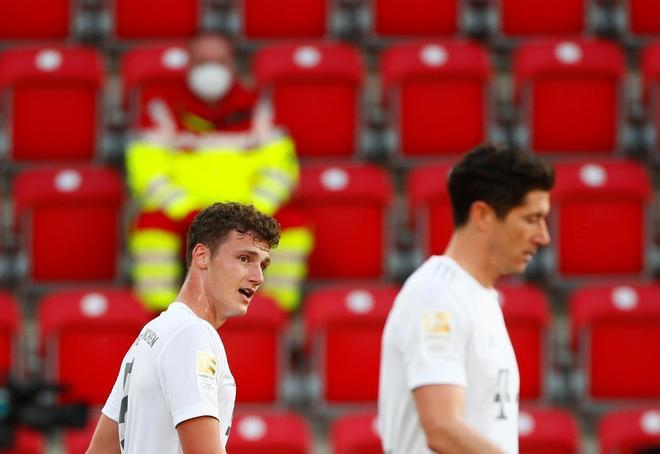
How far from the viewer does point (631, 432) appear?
20.8 ft

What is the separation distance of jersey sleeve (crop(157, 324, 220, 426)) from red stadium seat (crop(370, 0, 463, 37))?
5.45 metres

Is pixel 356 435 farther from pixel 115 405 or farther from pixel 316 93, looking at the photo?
pixel 115 405

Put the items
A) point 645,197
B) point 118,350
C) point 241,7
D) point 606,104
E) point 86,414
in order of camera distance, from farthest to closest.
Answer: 1. point 241,7
2. point 606,104
3. point 645,197
4. point 118,350
5. point 86,414

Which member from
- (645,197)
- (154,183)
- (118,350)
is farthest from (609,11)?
(118,350)


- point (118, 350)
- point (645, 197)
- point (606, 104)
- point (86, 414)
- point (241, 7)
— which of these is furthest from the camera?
point (241, 7)

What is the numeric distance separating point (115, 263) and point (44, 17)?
154 cm

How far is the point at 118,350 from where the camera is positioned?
22.1 feet

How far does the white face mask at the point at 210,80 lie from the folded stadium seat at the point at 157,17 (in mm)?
796

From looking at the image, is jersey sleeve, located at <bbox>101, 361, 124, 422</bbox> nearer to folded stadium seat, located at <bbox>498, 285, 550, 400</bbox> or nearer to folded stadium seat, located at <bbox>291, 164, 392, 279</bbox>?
folded stadium seat, located at <bbox>498, 285, 550, 400</bbox>

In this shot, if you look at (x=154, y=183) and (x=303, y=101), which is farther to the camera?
(x=303, y=101)

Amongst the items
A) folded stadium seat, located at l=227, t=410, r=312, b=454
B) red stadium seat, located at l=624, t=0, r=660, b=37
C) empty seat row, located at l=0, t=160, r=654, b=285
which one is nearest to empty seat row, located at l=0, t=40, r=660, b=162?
empty seat row, located at l=0, t=160, r=654, b=285

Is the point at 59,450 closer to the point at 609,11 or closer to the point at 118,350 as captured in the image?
the point at 118,350

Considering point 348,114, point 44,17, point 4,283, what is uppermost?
point 44,17

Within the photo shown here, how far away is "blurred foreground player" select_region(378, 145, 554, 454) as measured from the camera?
11.8 ft
